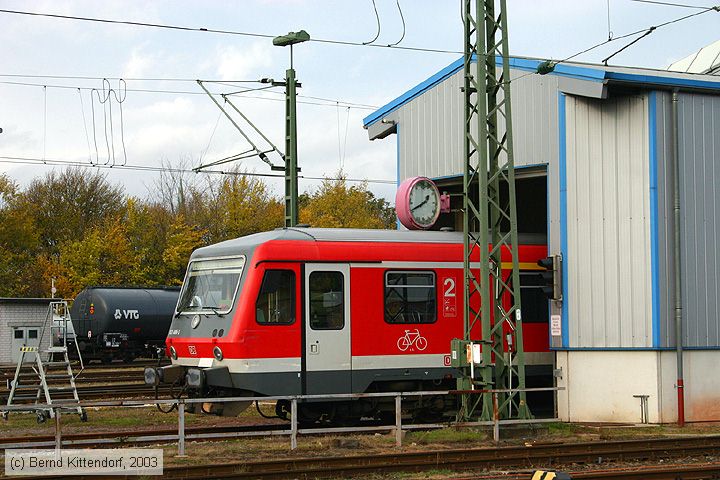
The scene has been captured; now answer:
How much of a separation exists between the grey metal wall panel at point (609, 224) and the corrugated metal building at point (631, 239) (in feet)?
0.06

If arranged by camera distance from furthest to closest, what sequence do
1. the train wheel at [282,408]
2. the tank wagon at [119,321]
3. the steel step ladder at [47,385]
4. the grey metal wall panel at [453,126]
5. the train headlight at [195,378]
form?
the tank wagon at [119,321], the grey metal wall panel at [453,126], the steel step ladder at [47,385], the train wheel at [282,408], the train headlight at [195,378]

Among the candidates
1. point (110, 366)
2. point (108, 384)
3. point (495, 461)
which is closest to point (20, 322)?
point (110, 366)

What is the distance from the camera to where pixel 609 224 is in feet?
64.0

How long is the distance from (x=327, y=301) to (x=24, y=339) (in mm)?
17595

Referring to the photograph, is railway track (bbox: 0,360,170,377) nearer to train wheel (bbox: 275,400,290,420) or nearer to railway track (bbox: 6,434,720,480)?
train wheel (bbox: 275,400,290,420)

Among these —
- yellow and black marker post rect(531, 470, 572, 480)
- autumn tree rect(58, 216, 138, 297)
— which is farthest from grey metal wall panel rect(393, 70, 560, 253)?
autumn tree rect(58, 216, 138, 297)

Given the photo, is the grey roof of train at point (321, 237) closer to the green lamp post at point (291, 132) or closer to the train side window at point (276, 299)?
the train side window at point (276, 299)

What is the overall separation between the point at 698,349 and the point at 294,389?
24.6ft

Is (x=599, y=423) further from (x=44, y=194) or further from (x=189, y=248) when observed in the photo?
(x=44, y=194)

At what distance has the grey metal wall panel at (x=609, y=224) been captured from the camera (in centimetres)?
1909

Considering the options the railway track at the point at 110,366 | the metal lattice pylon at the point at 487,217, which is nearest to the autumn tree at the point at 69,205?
the railway track at the point at 110,366

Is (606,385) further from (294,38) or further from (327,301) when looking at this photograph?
(294,38)

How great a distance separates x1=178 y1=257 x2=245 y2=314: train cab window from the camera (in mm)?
17625

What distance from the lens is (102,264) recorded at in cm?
5503
